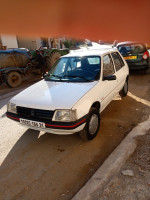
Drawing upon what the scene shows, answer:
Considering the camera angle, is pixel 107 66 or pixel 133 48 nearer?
→ pixel 107 66

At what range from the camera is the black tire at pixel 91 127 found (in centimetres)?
314

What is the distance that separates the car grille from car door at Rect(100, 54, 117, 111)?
49.5 inches

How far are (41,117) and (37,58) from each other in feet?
22.3

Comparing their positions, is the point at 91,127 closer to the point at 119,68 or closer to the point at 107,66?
the point at 107,66

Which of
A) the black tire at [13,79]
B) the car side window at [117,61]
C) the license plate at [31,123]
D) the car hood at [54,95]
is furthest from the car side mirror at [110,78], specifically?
the black tire at [13,79]

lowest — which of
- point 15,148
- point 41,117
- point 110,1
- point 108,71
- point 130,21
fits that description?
point 15,148

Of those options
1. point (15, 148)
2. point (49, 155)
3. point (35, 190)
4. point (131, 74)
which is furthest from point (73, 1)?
point (131, 74)

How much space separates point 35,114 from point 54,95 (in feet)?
1.63

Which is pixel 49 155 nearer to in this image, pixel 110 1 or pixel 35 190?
pixel 35 190

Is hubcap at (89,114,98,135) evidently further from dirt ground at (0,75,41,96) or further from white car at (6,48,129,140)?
dirt ground at (0,75,41,96)

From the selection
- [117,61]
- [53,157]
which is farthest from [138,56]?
[53,157]

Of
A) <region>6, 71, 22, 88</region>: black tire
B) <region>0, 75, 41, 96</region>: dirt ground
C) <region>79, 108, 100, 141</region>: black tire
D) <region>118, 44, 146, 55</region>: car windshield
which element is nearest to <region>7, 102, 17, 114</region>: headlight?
<region>79, 108, 100, 141</region>: black tire

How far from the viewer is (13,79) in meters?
8.15

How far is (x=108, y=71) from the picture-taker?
12.9ft
